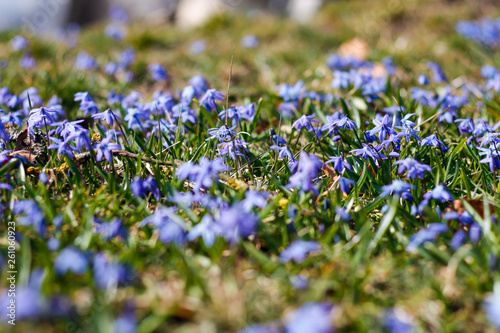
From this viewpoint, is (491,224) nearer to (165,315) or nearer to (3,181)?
(165,315)

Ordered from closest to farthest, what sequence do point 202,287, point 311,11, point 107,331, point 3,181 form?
point 107,331 → point 202,287 → point 3,181 → point 311,11

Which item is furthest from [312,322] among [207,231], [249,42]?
[249,42]

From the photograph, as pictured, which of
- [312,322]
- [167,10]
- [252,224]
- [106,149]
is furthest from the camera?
[167,10]

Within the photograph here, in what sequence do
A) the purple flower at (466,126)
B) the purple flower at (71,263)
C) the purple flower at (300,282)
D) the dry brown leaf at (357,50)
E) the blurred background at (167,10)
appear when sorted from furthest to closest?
the blurred background at (167,10)
the dry brown leaf at (357,50)
the purple flower at (466,126)
the purple flower at (300,282)
the purple flower at (71,263)

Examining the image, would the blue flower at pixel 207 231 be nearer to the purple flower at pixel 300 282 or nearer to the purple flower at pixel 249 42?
the purple flower at pixel 300 282

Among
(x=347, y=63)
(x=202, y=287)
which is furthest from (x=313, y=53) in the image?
(x=202, y=287)

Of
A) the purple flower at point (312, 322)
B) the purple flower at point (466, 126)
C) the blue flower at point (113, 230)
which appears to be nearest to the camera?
Answer: the purple flower at point (312, 322)

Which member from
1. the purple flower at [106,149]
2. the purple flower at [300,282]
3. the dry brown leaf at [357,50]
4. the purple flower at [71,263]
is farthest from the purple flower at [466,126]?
the dry brown leaf at [357,50]

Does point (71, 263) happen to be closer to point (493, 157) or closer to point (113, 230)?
point (113, 230)
